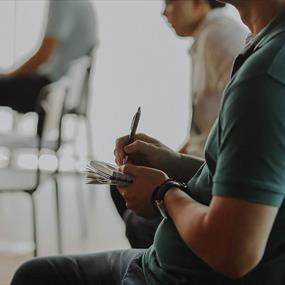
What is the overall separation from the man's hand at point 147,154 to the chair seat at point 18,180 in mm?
1211

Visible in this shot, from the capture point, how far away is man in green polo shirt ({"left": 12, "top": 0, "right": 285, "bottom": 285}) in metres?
0.68

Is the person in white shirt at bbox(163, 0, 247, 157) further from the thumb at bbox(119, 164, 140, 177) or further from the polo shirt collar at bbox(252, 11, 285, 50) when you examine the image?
the polo shirt collar at bbox(252, 11, 285, 50)

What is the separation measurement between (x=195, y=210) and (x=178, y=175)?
0.37m

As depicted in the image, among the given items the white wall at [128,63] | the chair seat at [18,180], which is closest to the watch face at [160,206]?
the chair seat at [18,180]

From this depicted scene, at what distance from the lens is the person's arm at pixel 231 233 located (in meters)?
0.68

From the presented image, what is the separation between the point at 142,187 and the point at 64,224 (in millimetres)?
2483

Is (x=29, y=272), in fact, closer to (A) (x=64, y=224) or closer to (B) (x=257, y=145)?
(B) (x=257, y=145)

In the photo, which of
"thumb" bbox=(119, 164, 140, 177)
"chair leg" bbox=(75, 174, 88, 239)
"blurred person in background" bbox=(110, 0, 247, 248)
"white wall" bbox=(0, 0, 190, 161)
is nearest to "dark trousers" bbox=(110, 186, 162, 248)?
"blurred person in background" bbox=(110, 0, 247, 248)

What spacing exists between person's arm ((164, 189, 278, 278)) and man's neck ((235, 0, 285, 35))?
0.28m

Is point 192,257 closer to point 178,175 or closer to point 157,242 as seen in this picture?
point 157,242


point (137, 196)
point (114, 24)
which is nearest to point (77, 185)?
point (114, 24)

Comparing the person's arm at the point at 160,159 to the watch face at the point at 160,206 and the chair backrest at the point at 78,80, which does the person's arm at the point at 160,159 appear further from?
the chair backrest at the point at 78,80

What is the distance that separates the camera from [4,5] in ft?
13.4

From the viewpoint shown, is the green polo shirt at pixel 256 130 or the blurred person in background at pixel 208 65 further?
the blurred person in background at pixel 208 65
